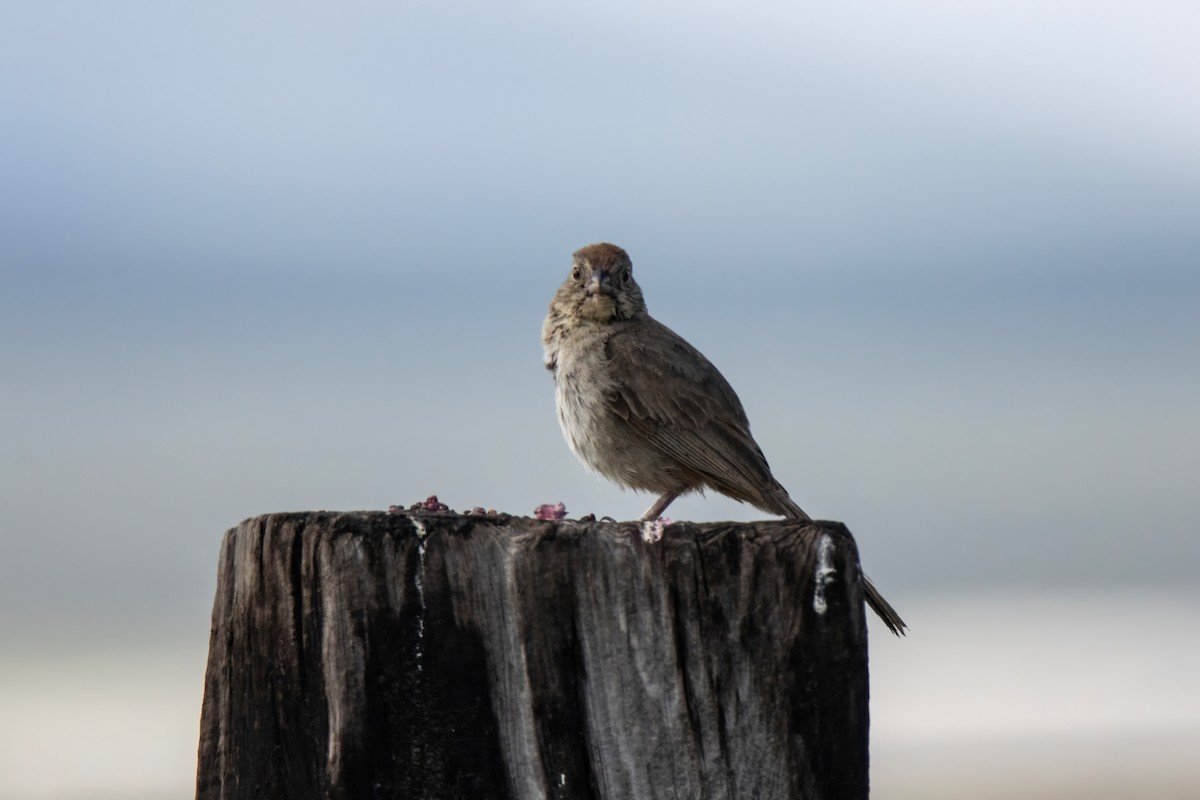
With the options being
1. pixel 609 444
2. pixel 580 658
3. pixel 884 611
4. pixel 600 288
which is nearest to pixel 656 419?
pixel 609 444

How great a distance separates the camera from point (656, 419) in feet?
21.9

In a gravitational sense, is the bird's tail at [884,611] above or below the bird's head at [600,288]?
below

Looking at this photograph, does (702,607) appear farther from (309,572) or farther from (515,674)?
(309,572)

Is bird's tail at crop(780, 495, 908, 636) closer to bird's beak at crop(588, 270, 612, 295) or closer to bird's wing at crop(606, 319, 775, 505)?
bird's wing at crop(606, 319, 775, 505)

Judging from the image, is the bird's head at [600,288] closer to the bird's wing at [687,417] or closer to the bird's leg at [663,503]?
the bird's wing at [687,417]

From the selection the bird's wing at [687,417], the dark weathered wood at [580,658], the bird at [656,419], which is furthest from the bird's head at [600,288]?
the dark weathered wood at [580,658]

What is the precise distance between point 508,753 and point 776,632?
566 millimetres

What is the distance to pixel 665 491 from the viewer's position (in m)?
6.87

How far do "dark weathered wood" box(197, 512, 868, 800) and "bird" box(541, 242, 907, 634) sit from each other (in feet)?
12.9

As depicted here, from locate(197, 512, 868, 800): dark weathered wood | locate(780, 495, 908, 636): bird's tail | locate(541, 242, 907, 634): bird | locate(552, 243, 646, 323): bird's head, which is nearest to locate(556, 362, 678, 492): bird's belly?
locate(541, 242, 907, 634): bird

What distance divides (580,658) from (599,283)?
4868 mm

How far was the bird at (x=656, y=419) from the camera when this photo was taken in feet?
21.7

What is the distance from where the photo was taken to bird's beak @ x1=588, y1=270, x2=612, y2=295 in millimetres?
7266

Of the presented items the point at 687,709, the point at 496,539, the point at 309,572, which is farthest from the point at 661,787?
the point at 309,572
